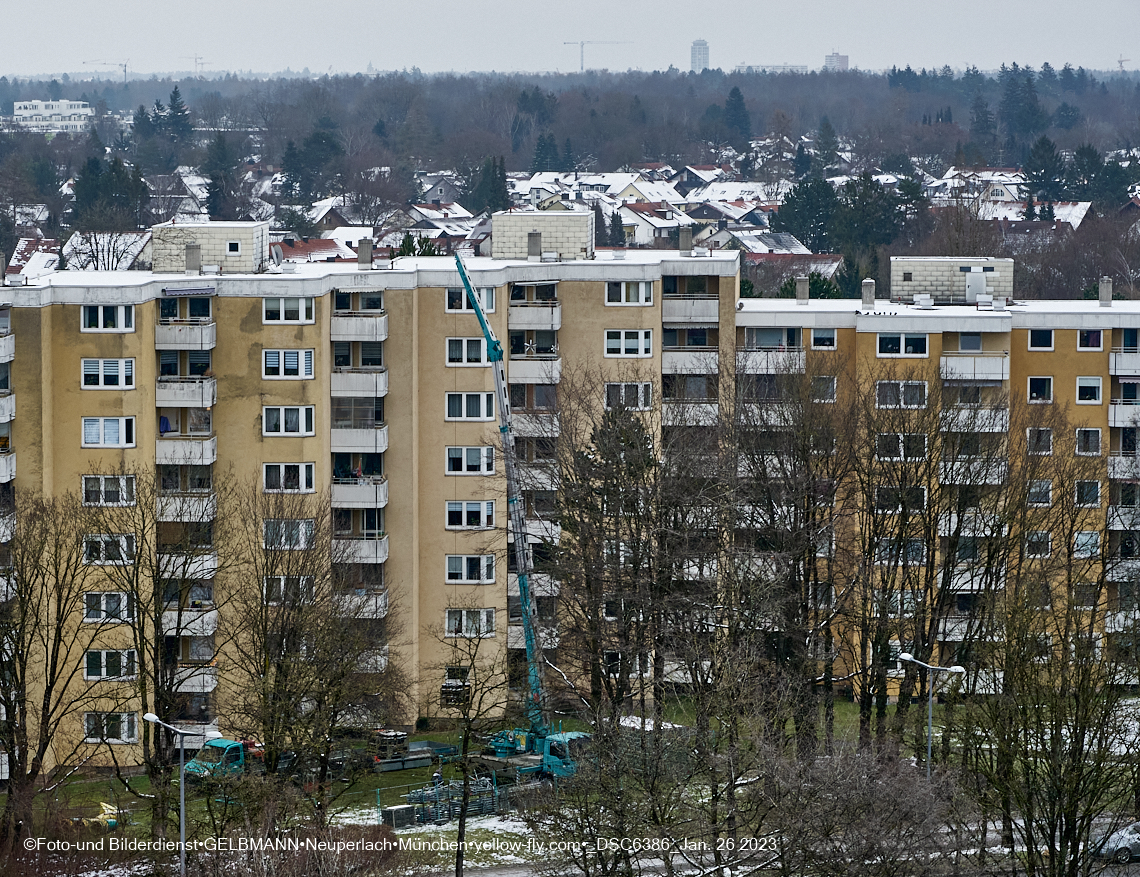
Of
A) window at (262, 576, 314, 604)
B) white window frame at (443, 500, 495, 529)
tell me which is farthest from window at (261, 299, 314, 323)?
window at (262, 576, 314, 604)

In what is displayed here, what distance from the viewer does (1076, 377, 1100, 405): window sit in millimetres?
57969

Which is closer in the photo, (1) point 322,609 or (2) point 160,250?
(1) point 322,609

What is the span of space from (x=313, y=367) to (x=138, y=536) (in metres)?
7.49

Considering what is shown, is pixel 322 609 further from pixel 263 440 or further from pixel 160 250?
pixel 160 250

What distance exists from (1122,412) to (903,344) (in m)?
6.63

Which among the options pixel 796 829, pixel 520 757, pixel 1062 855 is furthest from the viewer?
pixel 520 757

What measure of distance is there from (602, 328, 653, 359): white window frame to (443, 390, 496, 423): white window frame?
162 inches

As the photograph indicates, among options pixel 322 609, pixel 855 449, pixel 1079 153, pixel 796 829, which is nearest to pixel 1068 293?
pixel 1079 153

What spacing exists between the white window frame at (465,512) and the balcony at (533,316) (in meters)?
5.17

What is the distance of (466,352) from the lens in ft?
180

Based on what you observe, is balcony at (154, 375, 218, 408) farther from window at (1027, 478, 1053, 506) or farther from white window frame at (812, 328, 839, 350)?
window at (1027, 478, 1053, 506)

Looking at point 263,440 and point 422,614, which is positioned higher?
point 263,440

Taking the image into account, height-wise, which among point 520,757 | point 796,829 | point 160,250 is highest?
point 160,250

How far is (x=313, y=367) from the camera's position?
53.2 metres
